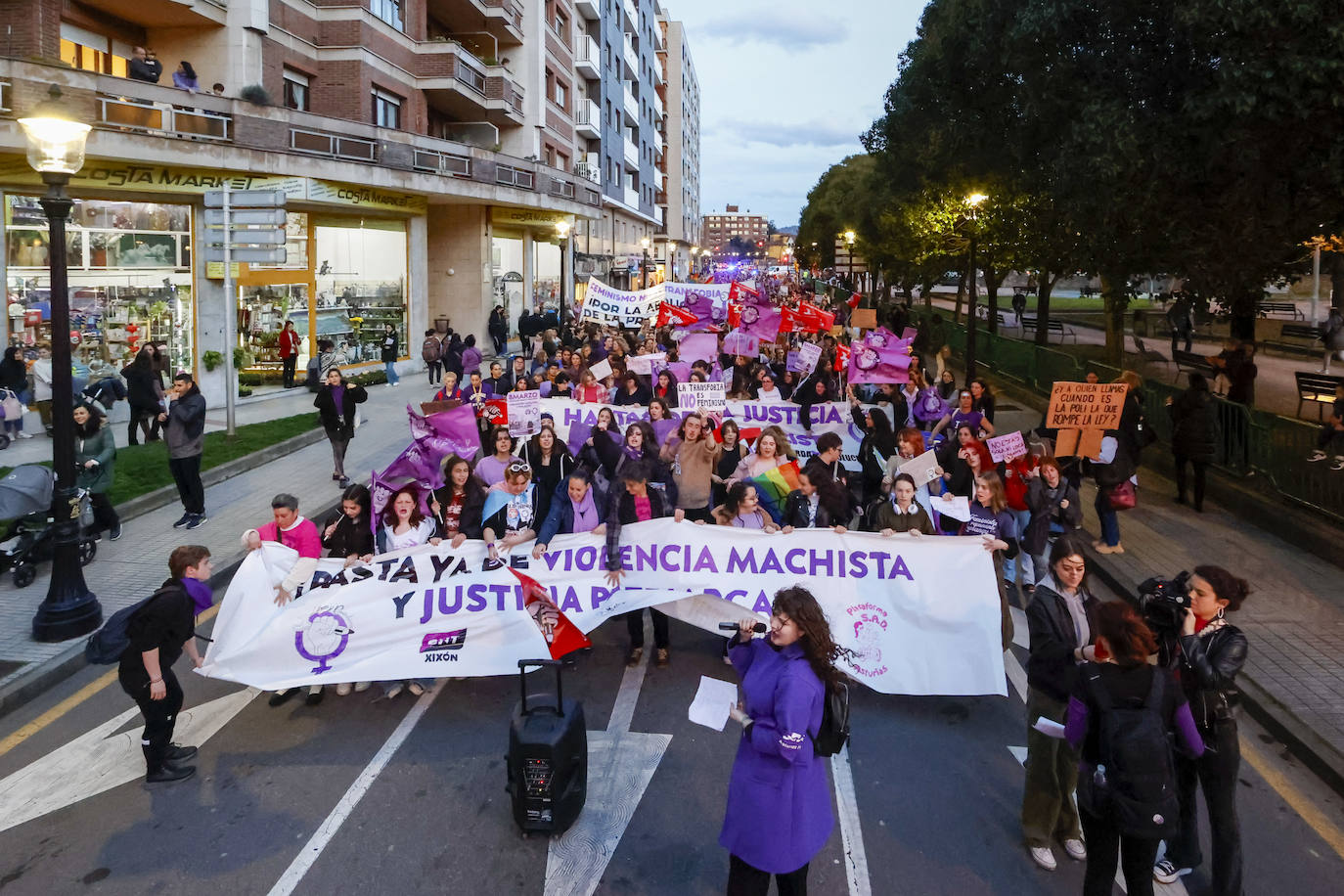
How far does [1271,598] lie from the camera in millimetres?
9406

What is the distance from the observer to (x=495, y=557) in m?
7.29

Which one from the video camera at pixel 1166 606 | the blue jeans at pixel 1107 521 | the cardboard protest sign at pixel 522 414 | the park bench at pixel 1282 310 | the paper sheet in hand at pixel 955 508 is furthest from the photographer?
the park bench at pixel 1282 310

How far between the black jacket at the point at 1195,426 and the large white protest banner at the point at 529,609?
22.3 feet

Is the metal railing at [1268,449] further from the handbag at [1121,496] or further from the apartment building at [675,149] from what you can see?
the apartment building at [675,149]

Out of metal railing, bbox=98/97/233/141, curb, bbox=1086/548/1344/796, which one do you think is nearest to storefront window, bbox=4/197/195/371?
metal railing, bbox=98/97/233/141

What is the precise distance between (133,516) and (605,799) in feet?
29.6

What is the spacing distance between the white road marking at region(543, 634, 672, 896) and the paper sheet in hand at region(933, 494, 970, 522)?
3031mm

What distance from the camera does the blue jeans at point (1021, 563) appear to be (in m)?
9.36

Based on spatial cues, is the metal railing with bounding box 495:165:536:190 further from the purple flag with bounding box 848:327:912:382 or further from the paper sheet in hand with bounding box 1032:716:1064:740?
the paper sheet in hand with bounding box 1032:716:1064:740

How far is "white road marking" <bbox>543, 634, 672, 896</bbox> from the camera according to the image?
5.03m

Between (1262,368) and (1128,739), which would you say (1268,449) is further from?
(1262,368)

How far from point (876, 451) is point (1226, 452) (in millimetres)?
5857

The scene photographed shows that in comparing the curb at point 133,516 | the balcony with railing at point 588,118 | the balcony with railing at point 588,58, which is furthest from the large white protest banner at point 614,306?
the balcony with railing at point 588,58

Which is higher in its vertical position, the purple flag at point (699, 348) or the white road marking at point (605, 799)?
the purple flag at point (699, 348)
